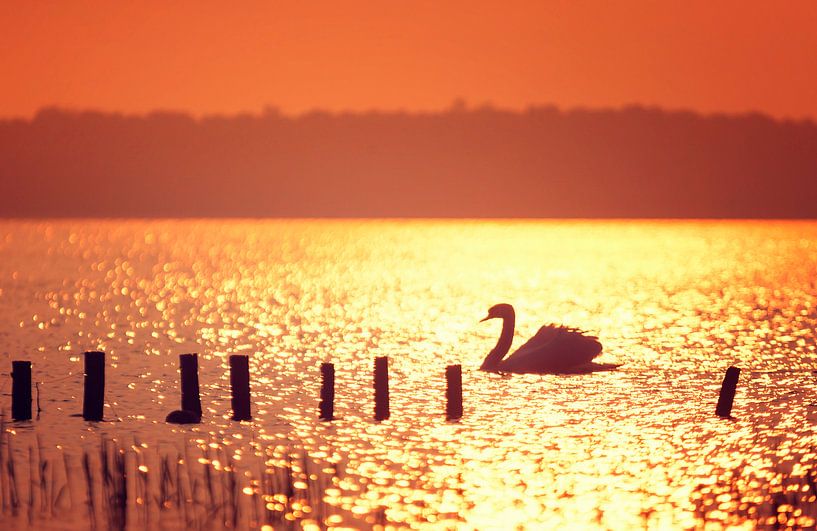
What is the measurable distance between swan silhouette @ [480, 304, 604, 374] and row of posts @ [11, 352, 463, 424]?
269 inches

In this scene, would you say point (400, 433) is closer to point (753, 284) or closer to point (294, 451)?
point (294, 451)

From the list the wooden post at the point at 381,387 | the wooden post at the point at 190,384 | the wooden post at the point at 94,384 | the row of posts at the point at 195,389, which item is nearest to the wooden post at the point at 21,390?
the row of posts at the point at 195,389

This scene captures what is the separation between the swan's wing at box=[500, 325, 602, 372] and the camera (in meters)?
35.1

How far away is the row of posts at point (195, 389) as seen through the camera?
26.7 m

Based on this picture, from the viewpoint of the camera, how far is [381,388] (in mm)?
27766

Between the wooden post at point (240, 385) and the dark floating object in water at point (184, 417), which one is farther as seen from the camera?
the dark floating object in water at point (184, 417)

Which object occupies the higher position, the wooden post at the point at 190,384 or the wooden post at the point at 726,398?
the wooden post at the point at 190,384

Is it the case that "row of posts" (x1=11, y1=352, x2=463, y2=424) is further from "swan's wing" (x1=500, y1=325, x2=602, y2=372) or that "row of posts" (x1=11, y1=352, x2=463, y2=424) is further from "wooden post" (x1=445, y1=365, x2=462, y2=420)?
"swan's wing" (x1=500, y1=325, x2=602, y2=372)

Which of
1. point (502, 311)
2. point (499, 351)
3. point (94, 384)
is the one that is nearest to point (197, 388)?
point (94, 384)

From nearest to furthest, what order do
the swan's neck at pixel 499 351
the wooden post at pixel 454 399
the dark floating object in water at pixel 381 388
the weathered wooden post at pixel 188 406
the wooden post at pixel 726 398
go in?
the dark floating object in water at pixel 381 388, the weathered wooden post at pixel 188 406, the wooden post at pixel 454 399, the wooden post at pixel 726 398, the swan's neck at pixel 499 351

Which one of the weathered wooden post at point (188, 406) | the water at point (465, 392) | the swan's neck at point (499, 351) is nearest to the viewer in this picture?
the water at point (465, 392)

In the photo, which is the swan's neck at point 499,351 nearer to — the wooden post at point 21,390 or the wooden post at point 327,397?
the wooden post at point 327,397

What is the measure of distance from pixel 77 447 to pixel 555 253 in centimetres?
17581

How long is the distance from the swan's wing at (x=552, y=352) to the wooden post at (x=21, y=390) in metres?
13.0
